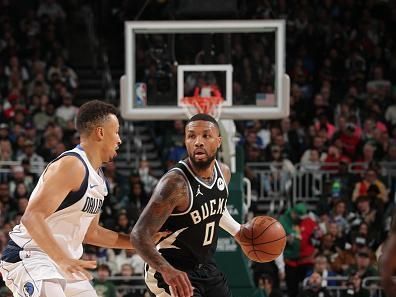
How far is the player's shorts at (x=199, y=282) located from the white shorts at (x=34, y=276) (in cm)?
52

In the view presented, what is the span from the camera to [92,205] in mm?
6367

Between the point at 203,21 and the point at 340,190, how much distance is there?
376 cm

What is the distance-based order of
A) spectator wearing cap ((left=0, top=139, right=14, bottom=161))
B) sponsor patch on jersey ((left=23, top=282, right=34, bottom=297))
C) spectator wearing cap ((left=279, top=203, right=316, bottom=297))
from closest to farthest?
sponsor patch on jersey ((left=23, top=282, right=34, bottom=297)) < spectator wearing cap ((left=279, top=203, right=316, bottom=297)) < spectator wearing cap ((left=0, top=139, right=14, bottom=161))

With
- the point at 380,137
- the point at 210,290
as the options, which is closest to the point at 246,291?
the point at 210,290

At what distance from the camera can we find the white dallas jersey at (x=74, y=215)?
627 centimetres

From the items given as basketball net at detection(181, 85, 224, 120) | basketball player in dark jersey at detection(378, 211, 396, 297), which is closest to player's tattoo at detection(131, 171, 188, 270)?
basketball player in dark jersey at detection(378, 211, 396, 297)

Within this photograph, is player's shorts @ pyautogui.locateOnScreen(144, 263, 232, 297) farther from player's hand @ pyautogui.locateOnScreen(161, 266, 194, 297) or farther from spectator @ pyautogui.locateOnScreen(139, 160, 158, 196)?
spectator @ pyautogui.locateOnScreen(139, 160, 158, 196)

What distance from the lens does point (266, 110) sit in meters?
11.5

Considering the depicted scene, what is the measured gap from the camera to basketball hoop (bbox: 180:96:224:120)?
11.3 meters

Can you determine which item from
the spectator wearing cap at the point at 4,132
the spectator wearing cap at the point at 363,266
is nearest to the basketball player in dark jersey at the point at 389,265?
the spectator wearing cap at the point at 363,266

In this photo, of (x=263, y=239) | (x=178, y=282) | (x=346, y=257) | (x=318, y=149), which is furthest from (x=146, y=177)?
(x=178, y=282)

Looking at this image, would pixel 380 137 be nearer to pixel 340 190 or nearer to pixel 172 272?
pixel 340 190

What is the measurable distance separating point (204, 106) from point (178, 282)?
212 inches

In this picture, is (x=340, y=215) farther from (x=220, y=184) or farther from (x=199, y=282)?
(x=199, y=282)
